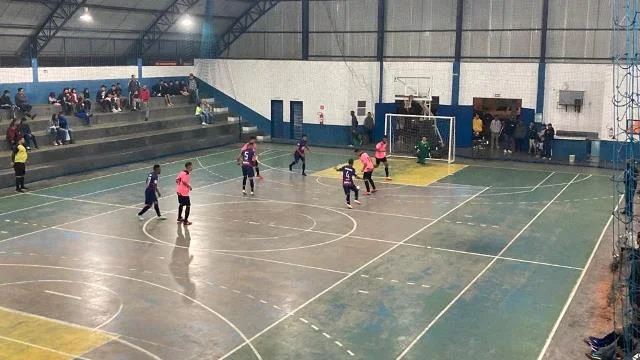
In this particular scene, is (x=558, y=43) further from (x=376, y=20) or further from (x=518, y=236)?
(x=518, y=236)

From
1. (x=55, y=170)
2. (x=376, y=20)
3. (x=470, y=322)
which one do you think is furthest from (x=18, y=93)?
(x=470, y=322)

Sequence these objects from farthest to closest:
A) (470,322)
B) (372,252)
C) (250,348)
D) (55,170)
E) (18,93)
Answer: (18,93) → (55,170) → (372,252) → (470,322) → (250,348)

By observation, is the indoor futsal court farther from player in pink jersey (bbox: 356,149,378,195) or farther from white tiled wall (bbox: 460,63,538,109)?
white tiled wall (bbox: 460,63,538,109)

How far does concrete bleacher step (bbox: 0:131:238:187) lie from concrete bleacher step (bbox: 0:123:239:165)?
218 millimetres

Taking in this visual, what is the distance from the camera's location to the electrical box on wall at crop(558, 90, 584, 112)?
3369 cm

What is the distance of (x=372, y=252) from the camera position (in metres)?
17.7

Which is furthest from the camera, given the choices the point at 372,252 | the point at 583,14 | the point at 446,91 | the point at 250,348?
the point at 446,91

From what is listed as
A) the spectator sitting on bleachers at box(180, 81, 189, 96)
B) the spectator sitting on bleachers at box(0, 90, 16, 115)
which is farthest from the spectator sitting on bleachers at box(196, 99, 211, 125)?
the spectator sitting on bleachers at box(0, 90, 16, 115)

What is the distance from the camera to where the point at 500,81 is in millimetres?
35625

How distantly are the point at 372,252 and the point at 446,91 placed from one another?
21.1 metres

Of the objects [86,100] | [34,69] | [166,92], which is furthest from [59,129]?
[166,92]

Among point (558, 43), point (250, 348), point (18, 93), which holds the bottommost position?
point (250, 348)

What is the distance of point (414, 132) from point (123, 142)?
1456 cm

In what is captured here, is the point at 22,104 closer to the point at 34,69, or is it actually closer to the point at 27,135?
the point at 27,135
